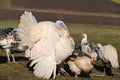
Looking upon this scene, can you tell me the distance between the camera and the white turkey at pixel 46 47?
11359mm

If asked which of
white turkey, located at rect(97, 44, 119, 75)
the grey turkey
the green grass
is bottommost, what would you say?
the green grass

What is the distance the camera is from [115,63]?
1270cm

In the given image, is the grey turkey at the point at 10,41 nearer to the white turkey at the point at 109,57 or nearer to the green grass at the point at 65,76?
the green grass at the point at 65,76

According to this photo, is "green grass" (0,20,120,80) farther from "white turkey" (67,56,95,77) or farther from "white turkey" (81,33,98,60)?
"white turkey" (81,33,98,60)

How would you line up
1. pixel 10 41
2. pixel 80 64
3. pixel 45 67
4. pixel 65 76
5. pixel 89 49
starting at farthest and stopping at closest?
pixel 89 49 → pixel 10 41 → pixel 65 76 → pixel 80 64 → pixel 45 67

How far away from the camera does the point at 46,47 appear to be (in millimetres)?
11445

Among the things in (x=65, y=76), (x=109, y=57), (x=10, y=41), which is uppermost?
(x=10, y=41)

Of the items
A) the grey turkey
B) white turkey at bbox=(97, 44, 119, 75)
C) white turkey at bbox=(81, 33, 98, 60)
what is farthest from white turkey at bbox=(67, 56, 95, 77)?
the grey turkey

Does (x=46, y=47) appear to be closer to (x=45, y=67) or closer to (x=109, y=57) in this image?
(x=45, y=67)

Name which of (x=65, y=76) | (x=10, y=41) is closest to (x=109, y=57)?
(x=65, y=76)

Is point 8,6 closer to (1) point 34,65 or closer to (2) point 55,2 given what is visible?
(2) point 55,2

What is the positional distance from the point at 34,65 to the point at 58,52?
3.69 feet

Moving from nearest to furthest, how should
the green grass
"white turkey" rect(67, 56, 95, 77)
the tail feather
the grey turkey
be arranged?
1. the tail feather
2. the green grass
3. "white turkey" rect(67, 56, 95, 77)
4. the grey turkey

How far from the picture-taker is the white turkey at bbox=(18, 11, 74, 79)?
1136 centimetres
